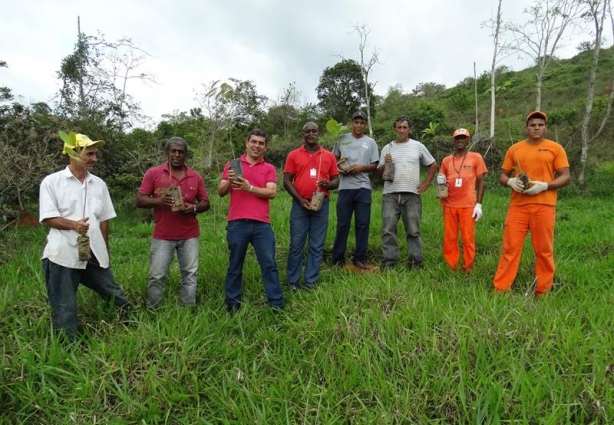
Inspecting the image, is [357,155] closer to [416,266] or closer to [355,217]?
[355,217]

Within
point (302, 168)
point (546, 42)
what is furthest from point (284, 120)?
point (302, 168)

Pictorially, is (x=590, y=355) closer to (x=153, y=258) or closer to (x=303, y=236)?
(x=303, y=236)

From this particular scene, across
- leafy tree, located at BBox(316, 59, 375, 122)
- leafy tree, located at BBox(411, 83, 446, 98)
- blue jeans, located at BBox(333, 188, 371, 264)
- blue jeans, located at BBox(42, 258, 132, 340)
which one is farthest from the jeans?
leafy tree, located at BBox(411, 83, 446, 98)

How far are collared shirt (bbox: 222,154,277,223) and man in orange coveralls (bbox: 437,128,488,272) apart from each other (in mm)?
2089

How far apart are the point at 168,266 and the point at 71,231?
0.85 metres

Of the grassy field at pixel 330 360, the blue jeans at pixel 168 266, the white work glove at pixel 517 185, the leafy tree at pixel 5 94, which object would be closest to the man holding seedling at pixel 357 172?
the grassy field at pixel 330 360

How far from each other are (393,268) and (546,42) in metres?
11.9

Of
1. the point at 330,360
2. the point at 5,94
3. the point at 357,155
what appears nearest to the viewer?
the point at 330,360

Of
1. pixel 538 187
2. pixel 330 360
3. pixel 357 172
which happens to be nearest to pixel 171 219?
pixel 330 360

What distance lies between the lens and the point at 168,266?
11.0ft

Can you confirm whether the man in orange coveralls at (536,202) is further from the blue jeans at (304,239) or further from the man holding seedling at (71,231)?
the man holding seedling at (71,231)

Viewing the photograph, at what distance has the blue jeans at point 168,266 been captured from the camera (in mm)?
3291

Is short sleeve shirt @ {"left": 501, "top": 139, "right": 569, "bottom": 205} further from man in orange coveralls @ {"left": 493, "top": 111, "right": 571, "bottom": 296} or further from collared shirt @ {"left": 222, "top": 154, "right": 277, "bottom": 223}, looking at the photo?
collared shirt @ {"left": 222, "top": 154, "right": 277, "bottom": 223}

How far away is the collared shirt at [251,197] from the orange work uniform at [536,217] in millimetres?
2351
